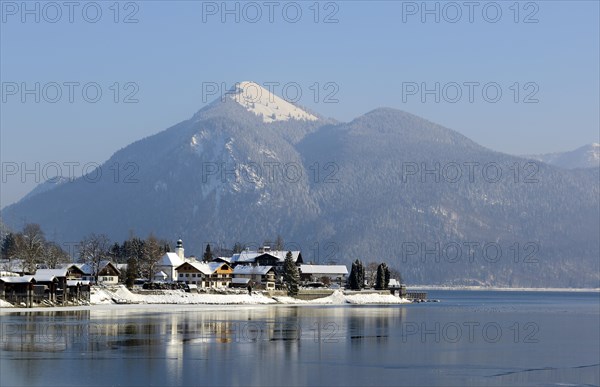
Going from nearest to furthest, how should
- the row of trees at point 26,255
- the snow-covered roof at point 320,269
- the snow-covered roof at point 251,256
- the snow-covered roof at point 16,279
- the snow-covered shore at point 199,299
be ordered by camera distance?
the snow-covered roof at point 16,279, the snow-covered shore at point 199,299, the row of trees at point 26,255, the snow-covered roof at point 251,256, the snow-covered roof at point 320,269

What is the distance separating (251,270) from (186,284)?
1695 cm

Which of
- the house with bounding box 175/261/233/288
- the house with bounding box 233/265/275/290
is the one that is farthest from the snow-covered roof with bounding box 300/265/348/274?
the house with bounding box 175/261/233/288

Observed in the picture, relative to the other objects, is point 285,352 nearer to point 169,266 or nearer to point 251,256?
point 169,266

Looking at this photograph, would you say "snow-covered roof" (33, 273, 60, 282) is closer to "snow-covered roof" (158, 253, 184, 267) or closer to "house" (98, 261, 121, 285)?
"house" (98, 261, 121, 285)

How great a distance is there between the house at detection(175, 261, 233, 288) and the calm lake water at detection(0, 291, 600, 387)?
69311 mm

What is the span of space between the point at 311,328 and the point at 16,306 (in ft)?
117

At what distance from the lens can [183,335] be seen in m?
69.5

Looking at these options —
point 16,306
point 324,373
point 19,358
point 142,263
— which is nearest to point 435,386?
point 324,373

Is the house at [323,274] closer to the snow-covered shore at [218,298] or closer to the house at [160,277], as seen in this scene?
the snow-covered shore at [218,298]

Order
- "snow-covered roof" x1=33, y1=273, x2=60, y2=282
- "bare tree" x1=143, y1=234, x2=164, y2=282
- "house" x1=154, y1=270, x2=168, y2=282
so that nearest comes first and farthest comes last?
"snow-covered roof" x1=33, y1=273, x2=60, y2=282
"house" x1=154, y1=270, x2=168, y2=282
"bare tree" x1=143, y1=234, x2=164, y2=282

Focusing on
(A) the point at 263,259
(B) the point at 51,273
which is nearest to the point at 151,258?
(A) the point at 263,259

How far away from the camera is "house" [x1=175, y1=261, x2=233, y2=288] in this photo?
16038 cm

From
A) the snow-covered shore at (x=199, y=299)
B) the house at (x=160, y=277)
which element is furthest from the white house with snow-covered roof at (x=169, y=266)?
the snow-covered shore at (x=199, y=299)

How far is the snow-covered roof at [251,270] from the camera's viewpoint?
168 meters
